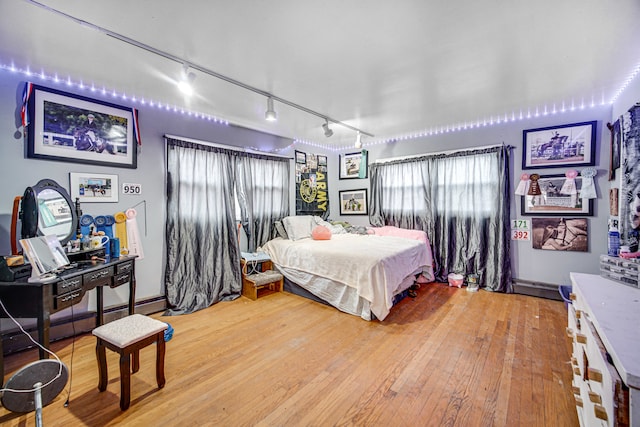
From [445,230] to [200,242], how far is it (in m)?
3.61

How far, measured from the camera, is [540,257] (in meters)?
3.63

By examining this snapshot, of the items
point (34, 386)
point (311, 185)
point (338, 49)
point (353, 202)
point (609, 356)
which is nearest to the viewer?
point (609, 356)

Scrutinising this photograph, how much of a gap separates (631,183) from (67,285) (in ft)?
14.1

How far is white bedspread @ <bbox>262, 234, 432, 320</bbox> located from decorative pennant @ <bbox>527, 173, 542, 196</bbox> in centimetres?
154

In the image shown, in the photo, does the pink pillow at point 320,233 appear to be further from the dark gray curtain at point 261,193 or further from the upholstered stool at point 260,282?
the upholstered stool at point 260,282

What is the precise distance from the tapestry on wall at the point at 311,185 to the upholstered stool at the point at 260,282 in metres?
1.36

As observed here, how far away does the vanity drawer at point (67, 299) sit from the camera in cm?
180

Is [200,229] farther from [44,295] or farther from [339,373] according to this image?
[339,373]

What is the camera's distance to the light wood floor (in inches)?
64.3

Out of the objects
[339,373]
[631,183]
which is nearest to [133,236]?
[339,373]

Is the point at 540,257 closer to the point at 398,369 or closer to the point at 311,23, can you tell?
the point at 398,369

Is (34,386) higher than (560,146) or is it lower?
lower

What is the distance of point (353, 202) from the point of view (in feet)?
17.7

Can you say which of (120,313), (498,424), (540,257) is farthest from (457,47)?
(120,313)
